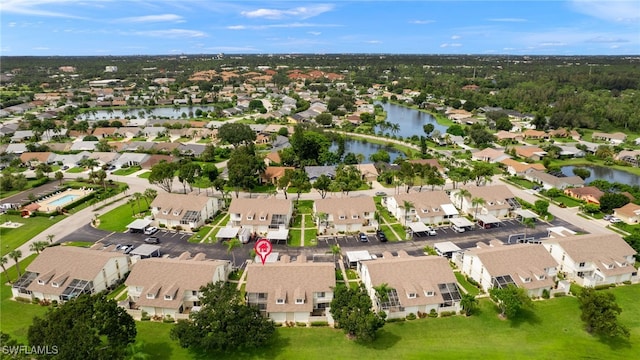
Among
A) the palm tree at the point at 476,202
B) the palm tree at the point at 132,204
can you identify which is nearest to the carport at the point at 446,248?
the palm tree at the point at 476,202

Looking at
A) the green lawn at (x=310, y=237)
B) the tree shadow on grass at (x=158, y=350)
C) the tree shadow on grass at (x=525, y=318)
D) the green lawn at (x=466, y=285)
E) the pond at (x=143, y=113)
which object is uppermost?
the pond at (x=143, y=113)

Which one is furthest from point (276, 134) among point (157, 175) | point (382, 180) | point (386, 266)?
point (386, 266)

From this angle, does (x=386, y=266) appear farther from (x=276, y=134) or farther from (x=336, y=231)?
(x=276, y=134)

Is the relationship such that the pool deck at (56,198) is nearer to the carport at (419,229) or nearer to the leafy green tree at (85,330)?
the leafy green tree at (85,330)

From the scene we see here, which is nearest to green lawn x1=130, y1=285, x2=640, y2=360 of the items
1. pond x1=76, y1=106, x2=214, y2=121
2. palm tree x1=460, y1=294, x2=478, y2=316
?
palm tree x1=460, y1=294, x2=478, y2=316

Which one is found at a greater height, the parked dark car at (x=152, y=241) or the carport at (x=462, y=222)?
the carport at (x=462, y=222)

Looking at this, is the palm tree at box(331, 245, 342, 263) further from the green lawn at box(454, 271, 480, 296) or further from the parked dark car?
the parked dark car
